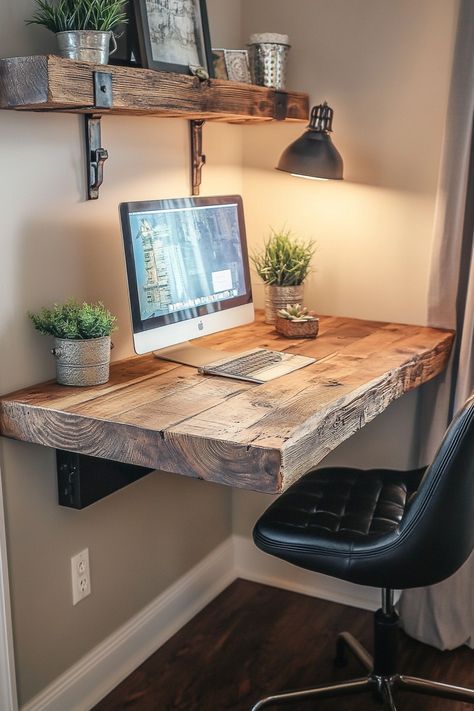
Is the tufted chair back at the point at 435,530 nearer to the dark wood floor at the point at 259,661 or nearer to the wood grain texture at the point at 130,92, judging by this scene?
the dark wood floor at the point at 259,661

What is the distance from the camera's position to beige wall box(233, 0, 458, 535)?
243 centimetres

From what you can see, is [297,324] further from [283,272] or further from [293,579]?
[293,579]

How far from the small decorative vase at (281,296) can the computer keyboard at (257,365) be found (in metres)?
0.35

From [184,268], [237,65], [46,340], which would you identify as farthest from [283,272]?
[46,340]

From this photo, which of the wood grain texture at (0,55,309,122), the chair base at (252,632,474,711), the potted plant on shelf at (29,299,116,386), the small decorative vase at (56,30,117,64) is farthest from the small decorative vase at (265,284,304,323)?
the chair base at (252,632,474,711)

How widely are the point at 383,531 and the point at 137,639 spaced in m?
0.88

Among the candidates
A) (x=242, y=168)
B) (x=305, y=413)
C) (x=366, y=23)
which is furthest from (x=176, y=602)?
(x=366, y=23)

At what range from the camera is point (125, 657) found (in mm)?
2328

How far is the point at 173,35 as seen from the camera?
212cm

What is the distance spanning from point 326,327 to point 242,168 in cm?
63

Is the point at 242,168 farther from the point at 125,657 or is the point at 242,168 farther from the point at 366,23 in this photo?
the point at 125,657

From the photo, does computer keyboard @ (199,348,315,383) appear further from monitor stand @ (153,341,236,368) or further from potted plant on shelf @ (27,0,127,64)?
potted plant on shelf @ (27,0,127,64)

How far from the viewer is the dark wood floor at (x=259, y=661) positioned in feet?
7.23

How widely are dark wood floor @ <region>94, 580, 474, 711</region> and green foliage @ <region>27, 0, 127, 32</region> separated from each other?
1.68 meters
